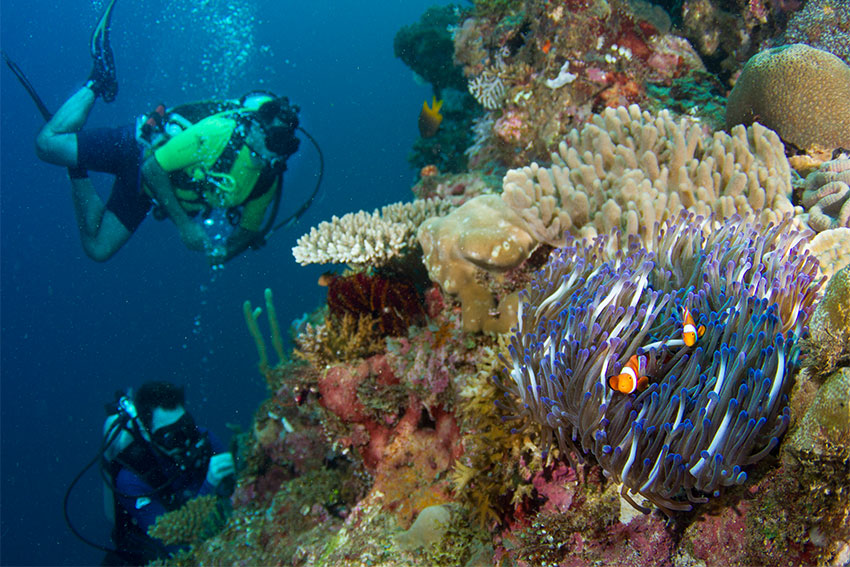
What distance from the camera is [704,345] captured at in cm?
182

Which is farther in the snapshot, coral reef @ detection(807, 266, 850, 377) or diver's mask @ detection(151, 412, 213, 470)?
diver's mask @ detection(151, 412, 213, 470)

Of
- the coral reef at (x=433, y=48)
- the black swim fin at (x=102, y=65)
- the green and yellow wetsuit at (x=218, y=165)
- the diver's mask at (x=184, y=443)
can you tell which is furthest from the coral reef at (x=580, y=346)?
the black swim fin at (x=102, y=65)

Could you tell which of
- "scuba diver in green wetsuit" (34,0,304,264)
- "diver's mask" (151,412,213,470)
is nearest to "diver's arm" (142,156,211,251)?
"scuba diver in green wetsuit" (34,0,304,264)

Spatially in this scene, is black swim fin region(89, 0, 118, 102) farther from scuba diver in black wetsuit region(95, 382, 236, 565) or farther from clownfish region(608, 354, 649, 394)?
clownfish region(608, 354, 649, 394)

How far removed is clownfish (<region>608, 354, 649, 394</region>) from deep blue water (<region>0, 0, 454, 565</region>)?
45759mm

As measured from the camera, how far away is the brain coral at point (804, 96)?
402 centimetres

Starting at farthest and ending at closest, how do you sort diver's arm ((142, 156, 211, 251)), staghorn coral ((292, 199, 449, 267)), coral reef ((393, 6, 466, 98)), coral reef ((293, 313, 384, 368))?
1. coral reef ((393, 6, 466, 98))
2. diver's arm ((142, 156, 211, 251))
3. staghorn coral ((292, 199, 449, 267))
4. coral reef ((293, 313, 384, 368))

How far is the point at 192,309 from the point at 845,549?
83.9 meters

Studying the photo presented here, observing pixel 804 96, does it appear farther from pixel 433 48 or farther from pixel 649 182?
pixel 433 48

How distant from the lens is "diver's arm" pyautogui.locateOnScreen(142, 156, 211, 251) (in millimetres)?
7410

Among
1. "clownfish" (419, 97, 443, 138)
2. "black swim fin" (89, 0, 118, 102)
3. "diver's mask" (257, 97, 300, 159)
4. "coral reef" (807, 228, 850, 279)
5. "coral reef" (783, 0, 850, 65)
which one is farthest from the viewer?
"black swim fin" (89, 0, 118, 102)

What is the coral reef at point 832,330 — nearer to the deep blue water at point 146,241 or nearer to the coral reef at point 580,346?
the coral reef at point 580,346

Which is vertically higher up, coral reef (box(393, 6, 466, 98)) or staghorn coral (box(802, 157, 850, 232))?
coral reef (box(393, 6, 466, 98))

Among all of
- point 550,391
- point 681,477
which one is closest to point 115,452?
point 550,391
